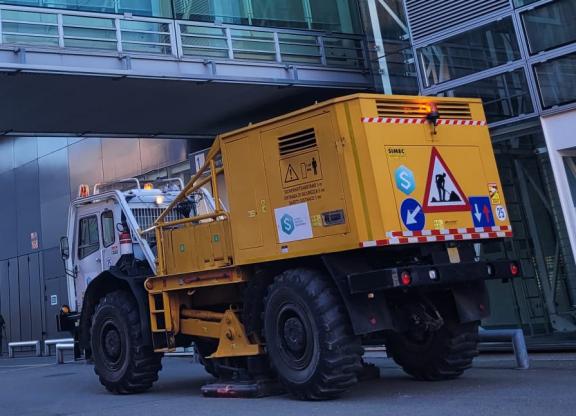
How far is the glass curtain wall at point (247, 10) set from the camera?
13.8 m

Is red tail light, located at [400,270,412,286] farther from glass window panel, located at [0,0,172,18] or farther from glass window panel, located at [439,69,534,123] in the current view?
glass window panel, located at [0,0,172,18]

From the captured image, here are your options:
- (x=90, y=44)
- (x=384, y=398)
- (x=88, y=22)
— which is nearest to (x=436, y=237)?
(x=384, y=398)

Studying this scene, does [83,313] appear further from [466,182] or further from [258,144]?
[466,182]

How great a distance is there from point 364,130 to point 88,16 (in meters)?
8.27

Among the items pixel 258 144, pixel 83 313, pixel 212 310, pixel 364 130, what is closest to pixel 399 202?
pixel 364 130

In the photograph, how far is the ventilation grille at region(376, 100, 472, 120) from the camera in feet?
25.4

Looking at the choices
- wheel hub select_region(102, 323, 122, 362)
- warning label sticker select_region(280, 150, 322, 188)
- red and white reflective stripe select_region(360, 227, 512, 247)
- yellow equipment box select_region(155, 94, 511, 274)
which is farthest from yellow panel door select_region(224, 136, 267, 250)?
wheel hub select_region(102, 323, 122, 362)

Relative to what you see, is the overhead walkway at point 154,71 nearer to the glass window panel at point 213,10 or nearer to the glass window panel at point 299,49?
the glass window panel at point 299,49

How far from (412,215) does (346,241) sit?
788 millimetres

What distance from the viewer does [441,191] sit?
7.84 m

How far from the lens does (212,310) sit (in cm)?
955

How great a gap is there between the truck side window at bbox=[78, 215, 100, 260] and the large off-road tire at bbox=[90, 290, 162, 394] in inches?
39.9

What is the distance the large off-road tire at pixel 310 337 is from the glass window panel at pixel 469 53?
660cm

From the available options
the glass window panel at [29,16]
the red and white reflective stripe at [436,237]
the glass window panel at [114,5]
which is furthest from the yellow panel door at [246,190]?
Result: the glass window panel at [114,5]
